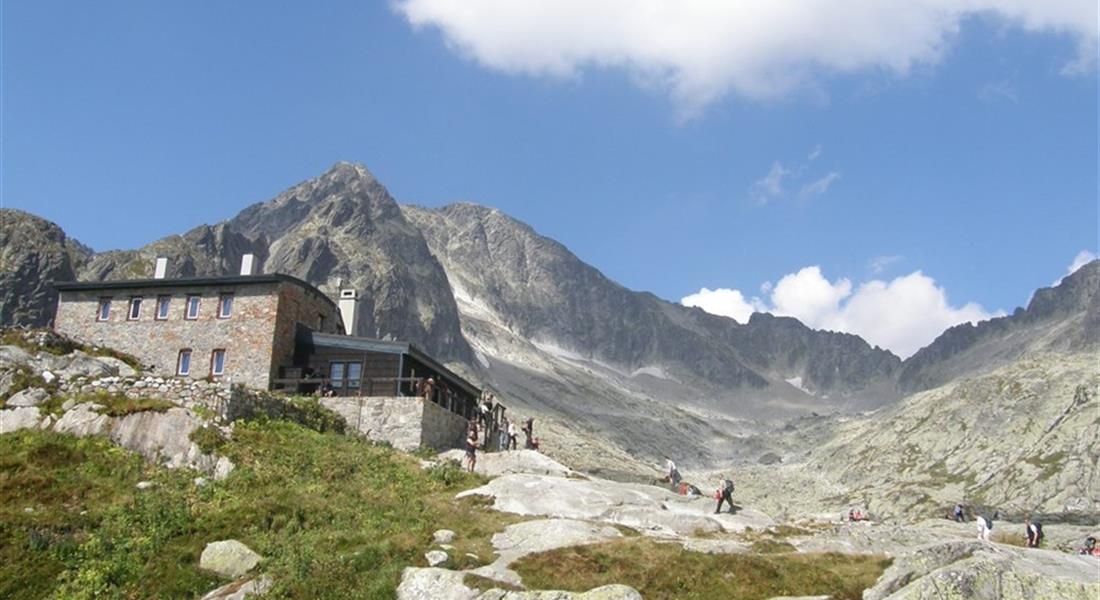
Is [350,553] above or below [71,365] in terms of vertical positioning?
below

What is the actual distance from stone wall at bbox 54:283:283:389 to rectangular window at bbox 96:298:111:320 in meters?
0.22

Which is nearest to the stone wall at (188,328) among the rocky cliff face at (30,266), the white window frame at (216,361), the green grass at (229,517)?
the white window frame at (216,361)

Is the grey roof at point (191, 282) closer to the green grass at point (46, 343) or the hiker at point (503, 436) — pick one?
the green grass at point (46, 343)

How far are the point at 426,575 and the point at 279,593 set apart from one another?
3935mm

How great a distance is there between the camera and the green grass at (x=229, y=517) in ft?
89.4

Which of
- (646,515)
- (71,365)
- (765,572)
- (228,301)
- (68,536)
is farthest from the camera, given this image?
(228,301)

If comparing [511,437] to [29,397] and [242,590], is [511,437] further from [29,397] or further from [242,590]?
[242,590]

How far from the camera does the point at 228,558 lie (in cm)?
2845

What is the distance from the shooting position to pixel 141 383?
42375mm

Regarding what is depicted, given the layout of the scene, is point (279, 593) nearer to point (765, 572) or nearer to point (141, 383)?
point (765, 572)

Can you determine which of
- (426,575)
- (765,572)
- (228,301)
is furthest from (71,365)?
(765,572)

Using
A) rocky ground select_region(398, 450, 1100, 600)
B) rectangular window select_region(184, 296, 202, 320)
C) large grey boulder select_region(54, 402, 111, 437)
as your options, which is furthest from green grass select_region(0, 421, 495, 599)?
rectangular window select_region(184, 296, 202, 320)

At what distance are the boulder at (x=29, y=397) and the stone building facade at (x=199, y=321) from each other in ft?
33.5

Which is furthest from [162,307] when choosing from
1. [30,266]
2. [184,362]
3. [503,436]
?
[30,266]
